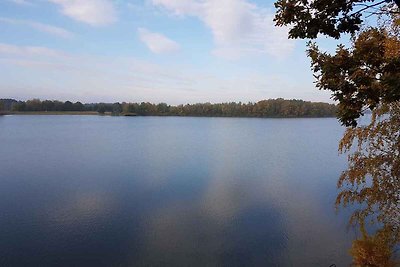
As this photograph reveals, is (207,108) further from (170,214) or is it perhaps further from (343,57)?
(343,57)

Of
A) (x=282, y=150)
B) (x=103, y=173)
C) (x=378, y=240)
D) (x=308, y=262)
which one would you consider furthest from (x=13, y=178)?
(x=282, y=150)

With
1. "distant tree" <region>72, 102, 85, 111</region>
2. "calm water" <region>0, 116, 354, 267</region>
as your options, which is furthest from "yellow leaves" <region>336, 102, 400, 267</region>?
"distant tree" <region>72, 102, 85, 111</region>

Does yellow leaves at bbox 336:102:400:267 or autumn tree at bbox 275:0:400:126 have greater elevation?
autumn tree at bbox 275:0:400:126

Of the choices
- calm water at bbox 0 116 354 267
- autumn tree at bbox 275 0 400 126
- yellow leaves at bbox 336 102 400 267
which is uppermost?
autumn tree at bbox 275 0 400 126

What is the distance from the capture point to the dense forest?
515 ft

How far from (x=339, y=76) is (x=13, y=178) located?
28426 mm

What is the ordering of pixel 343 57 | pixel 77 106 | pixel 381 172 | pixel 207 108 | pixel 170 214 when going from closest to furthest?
pixel 343 57 < pixel 381 172 < pixel 170 214 < pixel 207 108 < pixel 77 106

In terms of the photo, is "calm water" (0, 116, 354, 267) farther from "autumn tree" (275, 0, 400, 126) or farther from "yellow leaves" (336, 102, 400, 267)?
"autumn tree" (275, 0, 400, 126)

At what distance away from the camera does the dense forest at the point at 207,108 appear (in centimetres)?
15688

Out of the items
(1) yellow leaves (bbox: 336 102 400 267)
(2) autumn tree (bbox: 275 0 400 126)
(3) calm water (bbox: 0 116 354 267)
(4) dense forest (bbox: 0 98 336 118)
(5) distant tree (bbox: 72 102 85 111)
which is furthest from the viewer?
(5) distant tree (bbox: 72 102 85 111)

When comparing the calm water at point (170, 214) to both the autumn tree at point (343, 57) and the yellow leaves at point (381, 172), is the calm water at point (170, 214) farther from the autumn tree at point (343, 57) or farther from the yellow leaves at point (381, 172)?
the autumn tree at point (343, 57)

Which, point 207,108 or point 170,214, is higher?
point 207,108

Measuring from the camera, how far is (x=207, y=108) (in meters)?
180

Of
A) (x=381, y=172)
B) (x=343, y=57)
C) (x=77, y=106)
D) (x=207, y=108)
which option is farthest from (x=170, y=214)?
(x=77, y=106)
